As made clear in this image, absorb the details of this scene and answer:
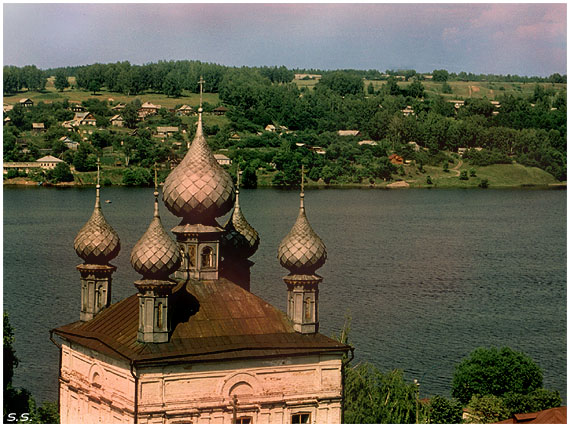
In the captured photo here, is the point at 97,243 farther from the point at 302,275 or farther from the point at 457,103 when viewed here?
the point at 457,103

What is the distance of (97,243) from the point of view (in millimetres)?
14438

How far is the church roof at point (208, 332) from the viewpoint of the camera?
41.5 feet

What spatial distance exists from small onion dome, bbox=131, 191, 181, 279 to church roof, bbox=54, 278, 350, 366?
39cm

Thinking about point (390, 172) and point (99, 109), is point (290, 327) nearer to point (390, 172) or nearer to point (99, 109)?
point (390, 172)

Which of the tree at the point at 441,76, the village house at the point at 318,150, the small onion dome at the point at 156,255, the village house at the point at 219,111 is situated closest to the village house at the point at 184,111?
the village house at the point at 219,111

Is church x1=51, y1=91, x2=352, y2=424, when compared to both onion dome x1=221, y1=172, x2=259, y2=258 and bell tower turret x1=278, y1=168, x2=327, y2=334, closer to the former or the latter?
bell tower turret x1=278, y1=168, x2=327, y2=334

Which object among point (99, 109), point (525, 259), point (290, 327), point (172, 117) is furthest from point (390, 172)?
point (290, 327)

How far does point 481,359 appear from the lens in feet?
90.3

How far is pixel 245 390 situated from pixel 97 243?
275cm

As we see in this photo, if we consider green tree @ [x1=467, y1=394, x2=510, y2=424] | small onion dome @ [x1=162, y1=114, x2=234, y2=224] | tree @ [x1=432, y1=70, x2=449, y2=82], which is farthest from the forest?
small onion dome @ [x1=162, y1=114, x2=234, y2=224]

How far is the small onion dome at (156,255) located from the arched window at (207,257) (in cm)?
76

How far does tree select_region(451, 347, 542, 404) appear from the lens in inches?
1046

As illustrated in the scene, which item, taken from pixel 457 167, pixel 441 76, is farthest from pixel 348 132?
pixel 441 76

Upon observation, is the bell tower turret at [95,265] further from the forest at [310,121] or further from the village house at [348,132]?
the village house at [348,132]
